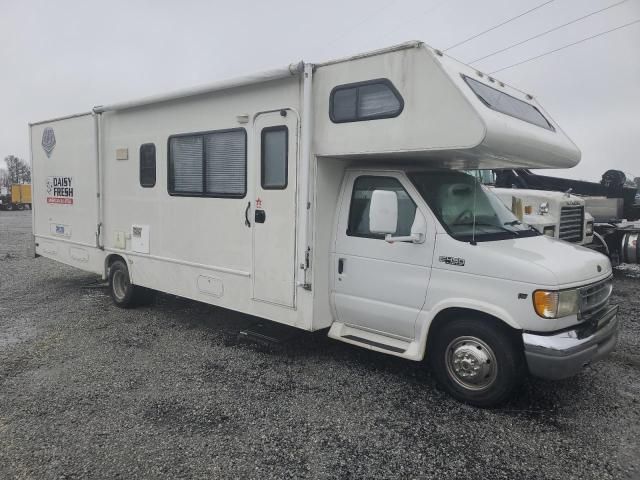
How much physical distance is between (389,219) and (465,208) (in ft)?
2.71

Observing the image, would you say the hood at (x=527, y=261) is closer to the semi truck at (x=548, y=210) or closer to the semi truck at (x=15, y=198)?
the semi truck at (x=548, y=210)

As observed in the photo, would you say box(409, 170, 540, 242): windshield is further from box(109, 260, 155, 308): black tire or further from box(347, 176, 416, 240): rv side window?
box(109, 260, 155, 308): black tire

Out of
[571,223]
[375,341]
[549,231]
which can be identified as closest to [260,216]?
[375,341]

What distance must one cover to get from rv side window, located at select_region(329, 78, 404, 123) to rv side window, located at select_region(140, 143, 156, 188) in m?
3.03

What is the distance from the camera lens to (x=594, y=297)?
14.2ft

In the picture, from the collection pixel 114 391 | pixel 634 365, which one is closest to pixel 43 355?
pixel 114 391

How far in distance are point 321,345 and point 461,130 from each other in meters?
3.07

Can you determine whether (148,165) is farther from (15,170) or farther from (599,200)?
(15,170)

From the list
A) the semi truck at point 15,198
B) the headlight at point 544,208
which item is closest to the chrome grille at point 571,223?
the headlight at point 544,208

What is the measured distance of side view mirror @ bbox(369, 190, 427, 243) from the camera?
446cm

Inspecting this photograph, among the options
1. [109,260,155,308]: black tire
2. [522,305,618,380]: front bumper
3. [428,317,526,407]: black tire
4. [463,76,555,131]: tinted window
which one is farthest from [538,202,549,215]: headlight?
[109,260,155,308]: black tire

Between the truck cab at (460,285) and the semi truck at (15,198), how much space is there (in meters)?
44.9

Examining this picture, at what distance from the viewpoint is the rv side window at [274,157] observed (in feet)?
16.8

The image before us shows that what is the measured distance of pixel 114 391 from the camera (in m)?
4.55
